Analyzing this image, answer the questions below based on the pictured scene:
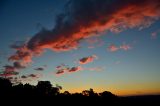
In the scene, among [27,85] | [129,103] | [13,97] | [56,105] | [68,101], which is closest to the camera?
[13,97]

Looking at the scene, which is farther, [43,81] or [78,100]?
[43,81]

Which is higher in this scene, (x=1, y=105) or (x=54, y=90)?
(x=54, y=90)

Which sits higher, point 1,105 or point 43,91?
point 43,91

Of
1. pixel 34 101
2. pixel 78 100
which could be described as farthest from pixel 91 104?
pixel 34 101

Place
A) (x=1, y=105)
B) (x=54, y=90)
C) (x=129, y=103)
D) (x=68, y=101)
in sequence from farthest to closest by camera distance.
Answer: (x=54, y=90), (x=129, y=103), (x=68, y=101), (x=1, y=105)

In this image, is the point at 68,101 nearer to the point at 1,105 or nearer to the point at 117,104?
the point at 117,104

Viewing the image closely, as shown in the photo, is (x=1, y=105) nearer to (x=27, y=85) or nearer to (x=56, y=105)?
(x=56, y=105)

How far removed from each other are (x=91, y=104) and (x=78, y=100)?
26.5 feet

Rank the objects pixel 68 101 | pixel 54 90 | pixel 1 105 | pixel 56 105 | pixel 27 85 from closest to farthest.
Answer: pixel 1 105
pixel 56 105
pixel 68 101
pixel 27 85
pixel 54 90

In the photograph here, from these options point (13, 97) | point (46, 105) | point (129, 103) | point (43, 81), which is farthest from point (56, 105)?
point (43, 81)

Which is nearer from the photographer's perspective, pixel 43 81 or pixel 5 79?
pixel 5 79

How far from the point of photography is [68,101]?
104m

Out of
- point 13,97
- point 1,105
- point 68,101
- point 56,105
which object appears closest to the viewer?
point 1,105

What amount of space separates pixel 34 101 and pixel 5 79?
34.8m
